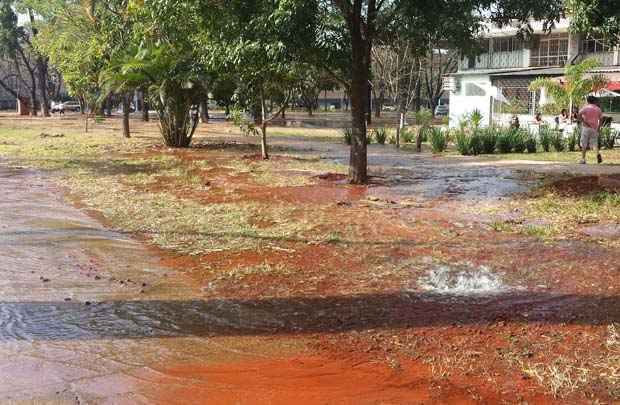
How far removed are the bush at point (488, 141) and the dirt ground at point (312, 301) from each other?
8.39 meters

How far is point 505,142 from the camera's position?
1983 centimetres

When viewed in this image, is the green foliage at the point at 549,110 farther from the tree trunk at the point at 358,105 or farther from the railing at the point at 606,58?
the tree trunk at the point at 358,105

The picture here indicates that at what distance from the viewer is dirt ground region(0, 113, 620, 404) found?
420 centimetres

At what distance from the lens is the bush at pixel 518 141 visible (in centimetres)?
1986

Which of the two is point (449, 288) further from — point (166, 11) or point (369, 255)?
point (166, 11)

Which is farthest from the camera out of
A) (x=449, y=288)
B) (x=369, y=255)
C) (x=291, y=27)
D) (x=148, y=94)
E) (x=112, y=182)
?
(x=148, y=94)

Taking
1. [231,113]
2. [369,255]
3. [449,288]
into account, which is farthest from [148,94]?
[449,288]

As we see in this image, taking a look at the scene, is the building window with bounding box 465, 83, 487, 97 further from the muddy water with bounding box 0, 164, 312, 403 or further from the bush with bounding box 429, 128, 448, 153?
the muddy water with bounding box 0, 164, 312, 403

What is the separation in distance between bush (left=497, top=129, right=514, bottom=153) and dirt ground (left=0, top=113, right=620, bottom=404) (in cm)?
865

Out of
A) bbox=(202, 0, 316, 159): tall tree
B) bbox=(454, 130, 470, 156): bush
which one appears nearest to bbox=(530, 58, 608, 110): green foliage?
bbox=(454, 130, 470, 156): bush

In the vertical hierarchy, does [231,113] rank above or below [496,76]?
below

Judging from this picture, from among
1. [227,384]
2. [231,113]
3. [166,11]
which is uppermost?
[166,11]

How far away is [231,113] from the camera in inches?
733

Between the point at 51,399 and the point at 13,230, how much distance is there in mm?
5340
